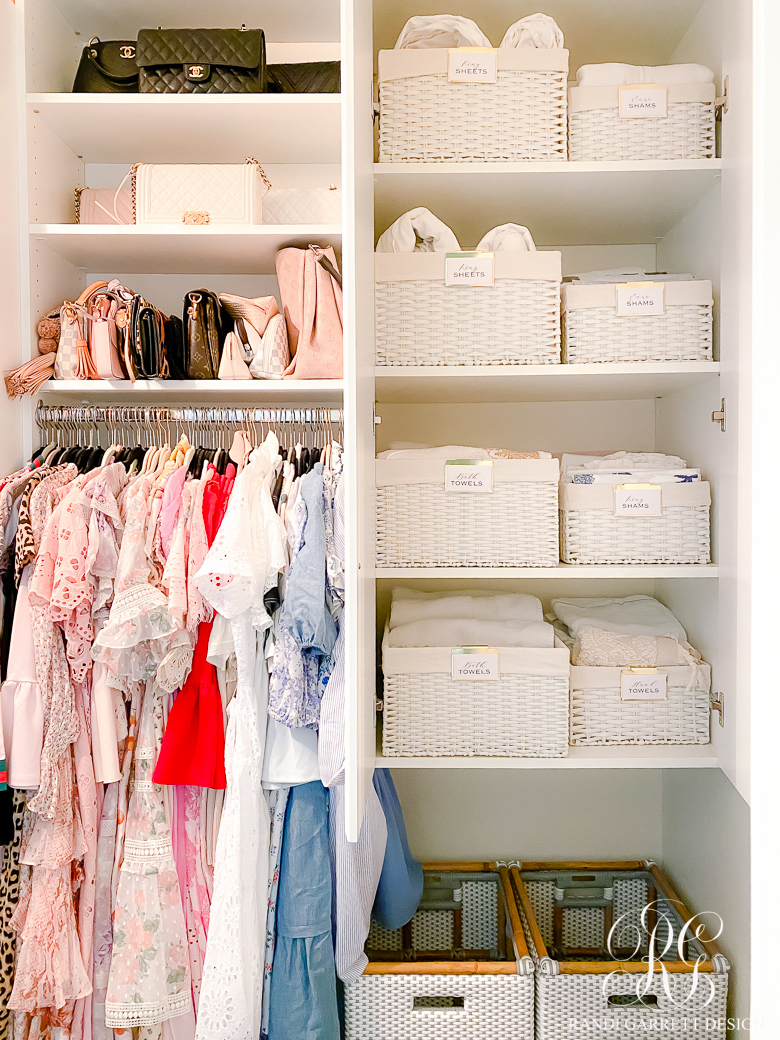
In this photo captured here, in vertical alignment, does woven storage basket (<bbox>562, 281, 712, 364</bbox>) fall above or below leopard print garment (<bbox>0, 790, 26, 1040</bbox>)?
above

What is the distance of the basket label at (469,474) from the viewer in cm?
159

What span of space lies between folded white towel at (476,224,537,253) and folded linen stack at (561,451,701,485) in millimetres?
477

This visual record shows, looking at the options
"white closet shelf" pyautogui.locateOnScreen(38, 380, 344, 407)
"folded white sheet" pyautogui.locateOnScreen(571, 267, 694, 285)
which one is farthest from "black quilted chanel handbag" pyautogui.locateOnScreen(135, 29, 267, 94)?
"folded white sheet" pyautogui.locateOnScreen(571, 267, 694, 285)

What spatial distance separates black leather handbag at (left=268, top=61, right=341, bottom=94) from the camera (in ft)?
5.67

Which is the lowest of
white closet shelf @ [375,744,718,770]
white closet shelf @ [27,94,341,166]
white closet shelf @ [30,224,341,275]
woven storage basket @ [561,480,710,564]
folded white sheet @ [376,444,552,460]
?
white closet shelf @ [375,744,718,770]

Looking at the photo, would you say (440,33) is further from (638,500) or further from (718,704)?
(718,704)

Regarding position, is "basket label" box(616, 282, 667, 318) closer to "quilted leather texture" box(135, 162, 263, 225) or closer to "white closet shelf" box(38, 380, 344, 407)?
"white closet shelf" box(38, 380, 344, 407)

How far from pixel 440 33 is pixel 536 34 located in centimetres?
21

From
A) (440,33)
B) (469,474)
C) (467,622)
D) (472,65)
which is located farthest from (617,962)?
(440,33)

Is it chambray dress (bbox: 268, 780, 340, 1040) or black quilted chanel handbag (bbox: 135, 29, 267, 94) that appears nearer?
chambray dress (bbox: 268, 780, 340, 1040)

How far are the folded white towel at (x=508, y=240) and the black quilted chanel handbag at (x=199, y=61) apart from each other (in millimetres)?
634

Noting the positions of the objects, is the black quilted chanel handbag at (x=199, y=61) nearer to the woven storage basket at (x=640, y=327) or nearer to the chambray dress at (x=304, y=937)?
the woven storage basket at (x=640, y=327)

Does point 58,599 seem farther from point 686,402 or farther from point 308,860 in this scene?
point 686,402

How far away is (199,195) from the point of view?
1713 mm
